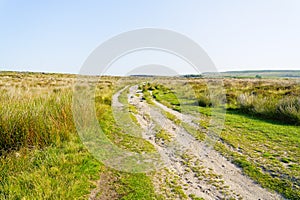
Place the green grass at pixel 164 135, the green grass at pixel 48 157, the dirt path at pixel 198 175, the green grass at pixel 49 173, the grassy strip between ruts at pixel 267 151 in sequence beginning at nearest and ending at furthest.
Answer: the green grass at pixel 49 173 < the green grass at pixel 48 157 < the dirt path at pixel 198 175 < the grassy strip between ruts at pixel 267 151 < the green grass at pixel 164 135

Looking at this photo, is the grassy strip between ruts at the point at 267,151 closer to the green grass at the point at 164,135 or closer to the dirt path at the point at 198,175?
the dirt path at the point at 198,175

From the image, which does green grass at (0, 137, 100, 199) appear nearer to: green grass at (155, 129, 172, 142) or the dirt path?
the dirt path

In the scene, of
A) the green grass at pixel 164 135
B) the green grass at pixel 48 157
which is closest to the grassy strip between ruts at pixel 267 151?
the green grass at pixel 164 135

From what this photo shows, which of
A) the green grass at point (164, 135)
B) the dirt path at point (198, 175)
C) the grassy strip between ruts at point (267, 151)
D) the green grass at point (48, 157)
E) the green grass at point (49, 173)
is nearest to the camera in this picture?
the green grass at point (49, 173)

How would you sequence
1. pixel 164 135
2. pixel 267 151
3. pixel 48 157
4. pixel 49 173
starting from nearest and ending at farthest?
pixel 49 173, pixel 48 157, pixel 267 151, pixel 164 135

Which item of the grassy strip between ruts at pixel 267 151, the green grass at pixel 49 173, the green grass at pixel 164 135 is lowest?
the grassy strip between ruts at pixel 267 151

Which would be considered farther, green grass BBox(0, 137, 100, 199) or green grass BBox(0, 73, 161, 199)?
green grass BBox(0, 73, 161, 199)

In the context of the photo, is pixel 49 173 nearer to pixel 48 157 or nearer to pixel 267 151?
pixel 48 157

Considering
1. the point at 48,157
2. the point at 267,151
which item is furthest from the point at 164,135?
the point at 48,157

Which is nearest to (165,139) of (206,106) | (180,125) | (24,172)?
(180,125)

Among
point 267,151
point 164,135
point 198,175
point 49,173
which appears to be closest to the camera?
point 49,173

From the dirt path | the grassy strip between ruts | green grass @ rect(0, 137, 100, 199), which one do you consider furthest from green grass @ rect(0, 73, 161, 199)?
the grassy strip between ruts

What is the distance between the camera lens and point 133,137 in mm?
8086

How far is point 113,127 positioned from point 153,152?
323cm
